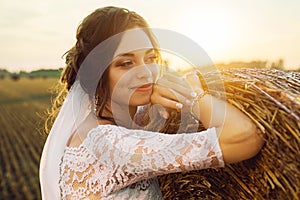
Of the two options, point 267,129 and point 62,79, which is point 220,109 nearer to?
point 267,129

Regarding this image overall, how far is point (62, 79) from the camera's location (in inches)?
112

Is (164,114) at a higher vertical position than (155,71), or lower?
lower

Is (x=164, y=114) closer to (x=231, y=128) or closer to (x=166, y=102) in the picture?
(x=166, y=102)

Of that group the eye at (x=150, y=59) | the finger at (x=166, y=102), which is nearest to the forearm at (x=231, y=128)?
the finger at (x=166, y=102)

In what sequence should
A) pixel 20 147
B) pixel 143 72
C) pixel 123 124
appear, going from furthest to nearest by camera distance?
pixel 20 147, pixel 123 124, pixel 143 72

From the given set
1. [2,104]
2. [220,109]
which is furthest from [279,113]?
[2,104]

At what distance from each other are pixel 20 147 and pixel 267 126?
442 inches

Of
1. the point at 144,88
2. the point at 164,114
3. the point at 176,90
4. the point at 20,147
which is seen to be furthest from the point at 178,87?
the point at 20,147

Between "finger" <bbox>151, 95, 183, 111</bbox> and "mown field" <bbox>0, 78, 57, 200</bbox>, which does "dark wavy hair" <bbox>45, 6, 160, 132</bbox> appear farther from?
"mown field" <bbox>0, 78, 57, 200</bbox>

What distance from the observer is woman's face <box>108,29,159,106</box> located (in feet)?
7.58

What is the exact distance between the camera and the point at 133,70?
7.59 ft

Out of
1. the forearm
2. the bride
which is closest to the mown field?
the bride

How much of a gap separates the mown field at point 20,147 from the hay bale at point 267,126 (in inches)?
60.8

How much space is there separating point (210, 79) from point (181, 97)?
0.73 feet
